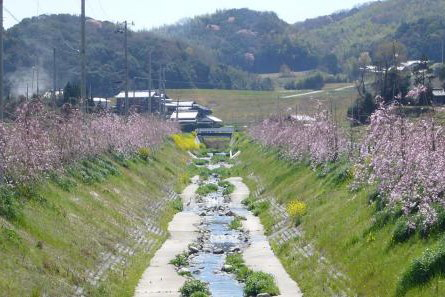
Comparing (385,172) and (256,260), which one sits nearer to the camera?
(385,172)

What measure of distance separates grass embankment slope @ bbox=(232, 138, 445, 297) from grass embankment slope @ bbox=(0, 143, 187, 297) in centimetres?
543

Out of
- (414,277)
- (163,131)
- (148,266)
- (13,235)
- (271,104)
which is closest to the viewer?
(414,277)

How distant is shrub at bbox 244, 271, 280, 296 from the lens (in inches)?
1026

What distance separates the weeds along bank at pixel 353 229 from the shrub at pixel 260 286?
963 millimetres

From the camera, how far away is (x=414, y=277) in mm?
20250

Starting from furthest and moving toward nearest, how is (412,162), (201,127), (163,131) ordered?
(201,127) → (163,131) → (412,162)

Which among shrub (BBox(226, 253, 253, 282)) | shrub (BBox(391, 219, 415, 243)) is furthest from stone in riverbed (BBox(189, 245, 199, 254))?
shrub (BBox(391, 219, 415, 243))

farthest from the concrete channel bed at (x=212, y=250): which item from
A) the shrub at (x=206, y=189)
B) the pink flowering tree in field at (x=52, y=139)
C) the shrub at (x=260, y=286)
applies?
the pink flowering tree in field at (x=52, y=139)

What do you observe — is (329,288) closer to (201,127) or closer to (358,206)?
(358,206)

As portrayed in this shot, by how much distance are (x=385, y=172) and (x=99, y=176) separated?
1842cm

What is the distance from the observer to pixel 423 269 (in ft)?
66.0

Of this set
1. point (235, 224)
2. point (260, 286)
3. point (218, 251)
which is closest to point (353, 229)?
point (260, 286)

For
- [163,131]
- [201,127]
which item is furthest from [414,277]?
[201,127]

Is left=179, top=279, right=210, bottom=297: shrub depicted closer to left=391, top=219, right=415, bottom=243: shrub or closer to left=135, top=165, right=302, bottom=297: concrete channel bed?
left=135, top=165, right=302, bottom=297: concrete channel bed
